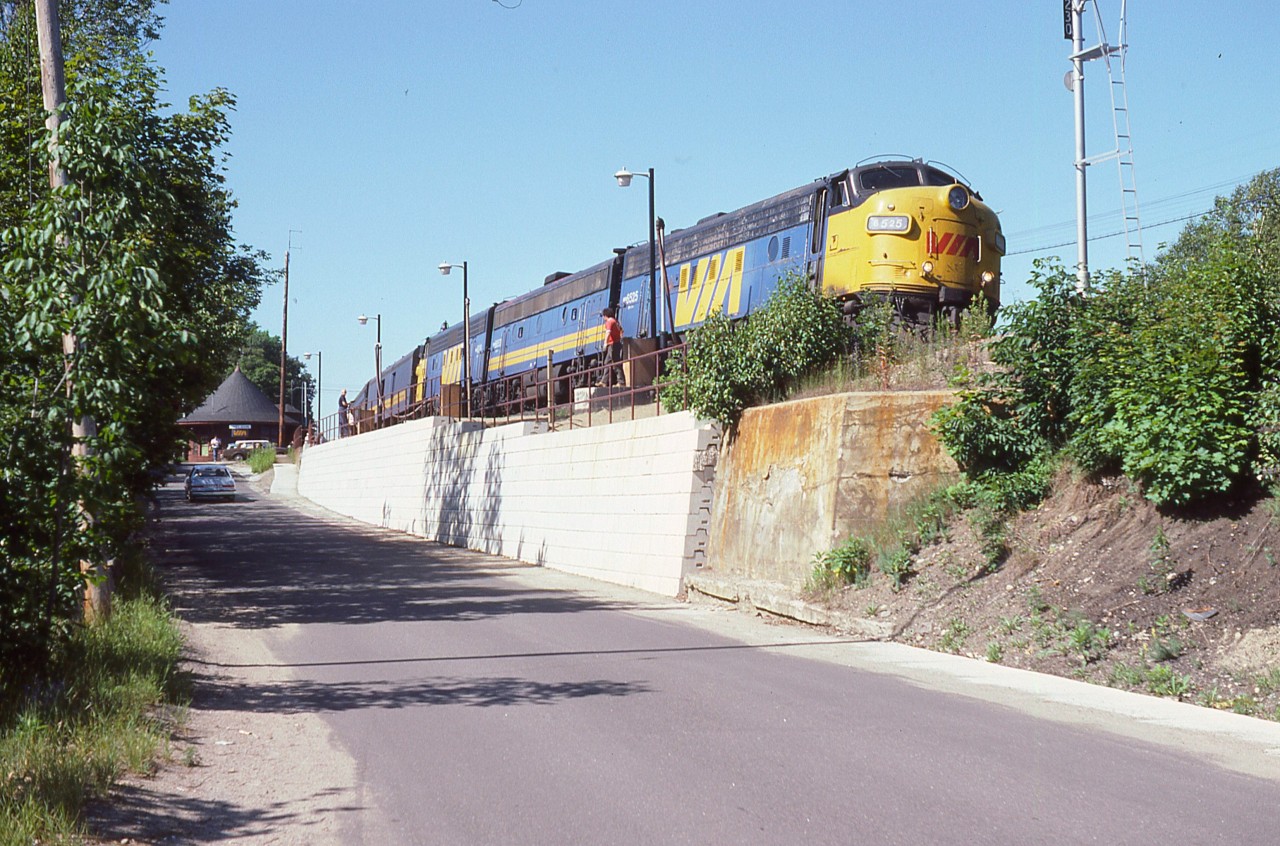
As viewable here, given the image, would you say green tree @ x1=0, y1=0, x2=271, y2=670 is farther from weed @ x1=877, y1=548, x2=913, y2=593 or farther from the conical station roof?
the conical station roof

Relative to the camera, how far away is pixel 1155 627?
1074 centimetres

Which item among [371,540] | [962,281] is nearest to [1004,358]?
[962,281]

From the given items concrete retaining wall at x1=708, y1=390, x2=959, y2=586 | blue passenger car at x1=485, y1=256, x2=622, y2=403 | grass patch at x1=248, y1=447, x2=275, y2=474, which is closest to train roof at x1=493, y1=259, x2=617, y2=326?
blue passenger car at x1=485, y1=256, x2=622, y2=403

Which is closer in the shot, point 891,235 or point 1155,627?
point 1155,627

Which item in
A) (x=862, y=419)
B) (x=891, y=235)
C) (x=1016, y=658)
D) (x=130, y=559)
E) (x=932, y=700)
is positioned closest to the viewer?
(x=932, y=700)

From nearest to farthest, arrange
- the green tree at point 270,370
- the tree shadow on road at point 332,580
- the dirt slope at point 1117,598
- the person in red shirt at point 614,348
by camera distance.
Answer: the dirt slope at point 1117,598, the tree shadow on road at point 332,580, the person in red shirt at point 614,348, the green tree at point 270,370

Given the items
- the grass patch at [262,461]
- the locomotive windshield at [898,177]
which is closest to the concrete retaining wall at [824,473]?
the locomotive windshield at [898,177]

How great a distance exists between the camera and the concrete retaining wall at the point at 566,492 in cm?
1991

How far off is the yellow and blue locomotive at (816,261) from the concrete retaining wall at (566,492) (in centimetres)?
189

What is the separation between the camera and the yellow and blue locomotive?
20.0m

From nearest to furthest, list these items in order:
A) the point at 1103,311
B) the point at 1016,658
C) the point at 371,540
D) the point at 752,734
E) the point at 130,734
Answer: the point at 130,734 → the point at 752,734 → the point at 1016,658 → the point at 1103,311 → the point at 371,540

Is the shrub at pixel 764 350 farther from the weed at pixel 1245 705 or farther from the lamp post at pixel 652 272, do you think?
the weed at pixel 1245 705

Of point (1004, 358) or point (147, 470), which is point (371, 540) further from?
point (1004, 358)

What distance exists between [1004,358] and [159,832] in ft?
38.1
